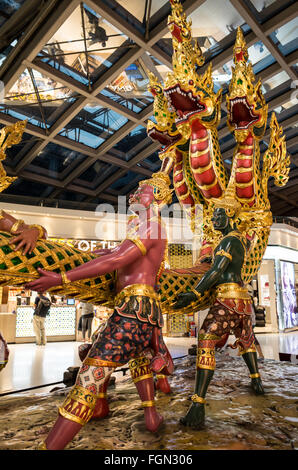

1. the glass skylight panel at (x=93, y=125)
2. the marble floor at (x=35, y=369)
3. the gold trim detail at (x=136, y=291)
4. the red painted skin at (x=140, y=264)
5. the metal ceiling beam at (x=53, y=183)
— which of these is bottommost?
the marble floor at (x=35, y=369)

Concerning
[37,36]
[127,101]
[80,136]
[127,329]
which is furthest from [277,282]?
[127,329]

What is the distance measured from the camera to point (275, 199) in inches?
654

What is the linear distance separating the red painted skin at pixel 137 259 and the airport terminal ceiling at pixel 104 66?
588 centimetres

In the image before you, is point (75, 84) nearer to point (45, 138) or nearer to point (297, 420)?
point (45, 138)

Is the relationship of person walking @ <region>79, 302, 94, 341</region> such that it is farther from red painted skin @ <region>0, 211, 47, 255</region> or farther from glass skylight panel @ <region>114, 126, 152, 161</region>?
glass skylight panel @ <region>114, 126, 152, 161</region>

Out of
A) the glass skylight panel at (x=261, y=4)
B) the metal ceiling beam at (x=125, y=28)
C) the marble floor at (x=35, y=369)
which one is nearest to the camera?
the marble floor at (x=35, y=369)

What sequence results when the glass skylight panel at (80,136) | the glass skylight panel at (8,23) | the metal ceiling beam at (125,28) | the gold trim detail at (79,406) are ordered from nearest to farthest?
1. the gold trim detail at (79,406)
2. the metal ceiling beam at (125,28)
3. the glass skylight panel at (8,23)
4. the glass skylight panel at (80,136)

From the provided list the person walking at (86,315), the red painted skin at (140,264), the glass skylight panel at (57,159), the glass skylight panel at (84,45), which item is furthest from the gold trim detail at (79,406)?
the glass skylight panel at (57,159)

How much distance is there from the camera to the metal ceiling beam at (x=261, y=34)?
642 centimetres

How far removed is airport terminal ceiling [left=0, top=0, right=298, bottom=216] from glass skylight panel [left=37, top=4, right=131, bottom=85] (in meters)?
0.02

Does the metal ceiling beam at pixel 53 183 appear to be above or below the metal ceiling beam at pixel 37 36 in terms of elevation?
below

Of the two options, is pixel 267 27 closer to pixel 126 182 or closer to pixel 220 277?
pixel 220 277

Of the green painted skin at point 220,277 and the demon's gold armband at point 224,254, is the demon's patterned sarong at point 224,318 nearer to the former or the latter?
the green painted skin at point 220,277
